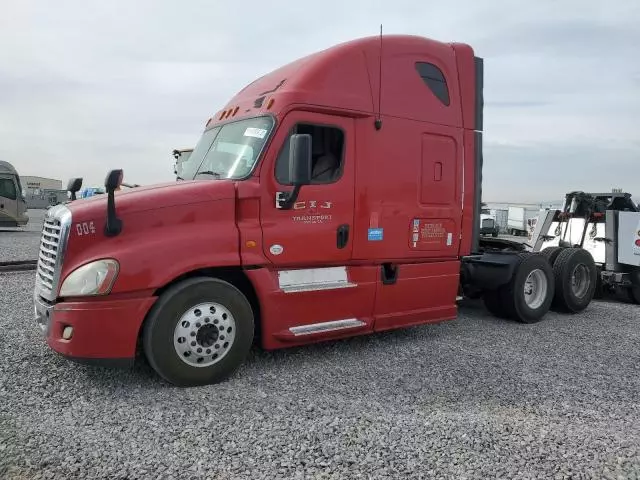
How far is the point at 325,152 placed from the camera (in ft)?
17.4

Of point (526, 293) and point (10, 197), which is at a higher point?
point (10, 197)

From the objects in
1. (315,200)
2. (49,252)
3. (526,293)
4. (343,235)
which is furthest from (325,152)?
(526,293)

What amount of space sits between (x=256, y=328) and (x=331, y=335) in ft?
2.59

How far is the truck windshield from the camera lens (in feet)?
16.2

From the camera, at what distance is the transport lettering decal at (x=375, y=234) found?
5.50m

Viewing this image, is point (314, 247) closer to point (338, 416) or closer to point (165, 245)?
point (165, 245)

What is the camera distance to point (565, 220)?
9945 millimetres

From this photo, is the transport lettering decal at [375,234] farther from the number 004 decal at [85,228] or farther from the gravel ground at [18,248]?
the gravel ground at [18,248]

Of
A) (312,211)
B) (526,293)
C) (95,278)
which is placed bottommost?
(526,293)

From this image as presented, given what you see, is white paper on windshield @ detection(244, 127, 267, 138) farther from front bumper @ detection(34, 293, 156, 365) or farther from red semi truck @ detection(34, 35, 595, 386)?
front bumper @ detection(34, 293, 156, 365)

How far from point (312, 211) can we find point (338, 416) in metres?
1.96

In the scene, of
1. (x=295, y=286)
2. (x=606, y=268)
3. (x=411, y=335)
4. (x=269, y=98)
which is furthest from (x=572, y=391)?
(x=606, y=268)

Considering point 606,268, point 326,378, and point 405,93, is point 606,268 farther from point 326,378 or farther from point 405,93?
point 326,378

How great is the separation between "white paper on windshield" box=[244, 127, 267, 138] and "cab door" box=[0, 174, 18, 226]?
2004 cm
